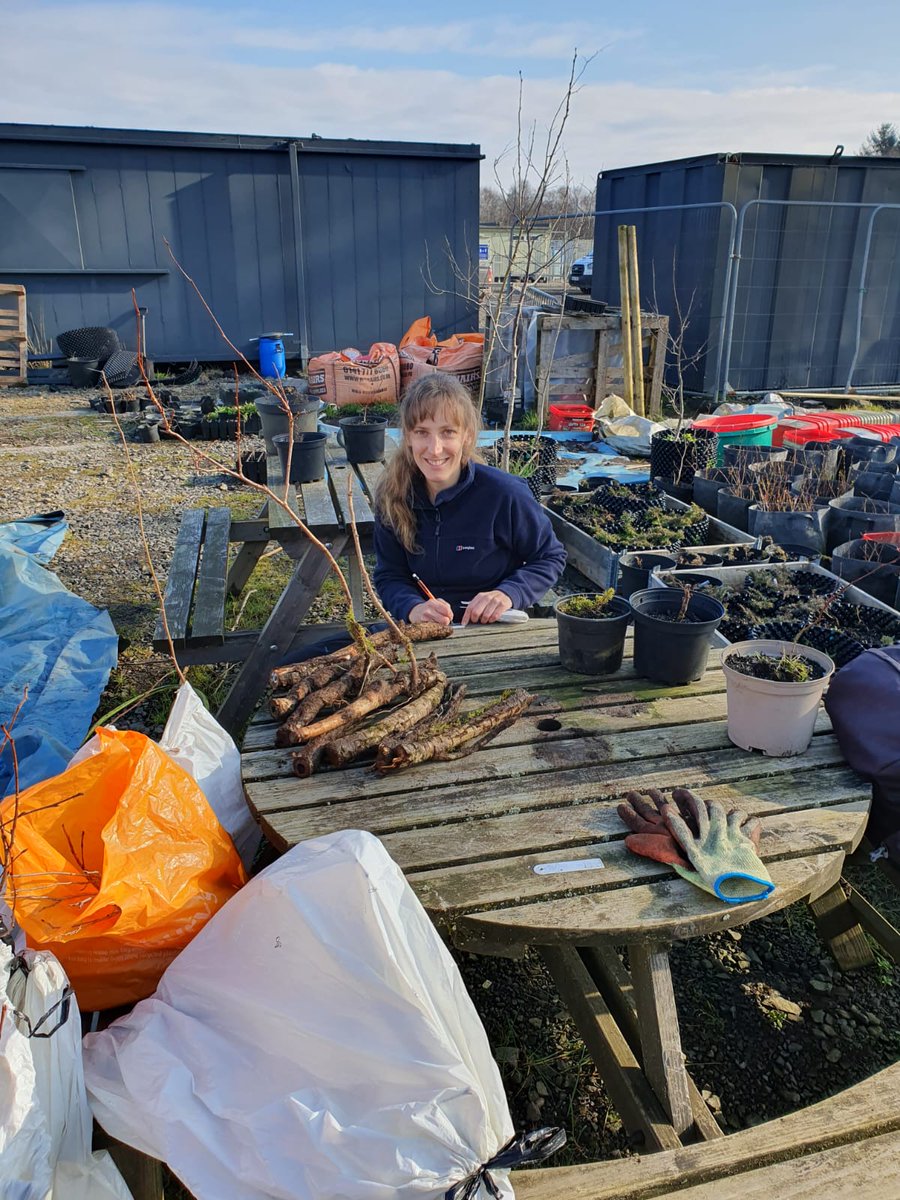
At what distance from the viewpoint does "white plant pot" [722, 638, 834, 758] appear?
1.76 m

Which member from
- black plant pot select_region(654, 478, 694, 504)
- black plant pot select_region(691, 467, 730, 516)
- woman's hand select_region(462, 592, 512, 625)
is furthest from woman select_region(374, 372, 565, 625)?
black plant pot select_region(654, 478, 694, 504)

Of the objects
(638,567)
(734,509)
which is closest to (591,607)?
(638,567)

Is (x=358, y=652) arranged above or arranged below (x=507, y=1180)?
above

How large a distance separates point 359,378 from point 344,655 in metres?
7.60

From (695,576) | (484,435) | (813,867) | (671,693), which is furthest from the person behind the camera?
(484,435)

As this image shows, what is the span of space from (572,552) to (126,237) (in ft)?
30.2

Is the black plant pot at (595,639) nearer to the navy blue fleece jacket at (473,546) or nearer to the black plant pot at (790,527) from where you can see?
the navy blue fleece jacket at (473,546)

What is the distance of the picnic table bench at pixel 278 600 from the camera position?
3.25m

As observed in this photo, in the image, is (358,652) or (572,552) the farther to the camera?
(572,552)

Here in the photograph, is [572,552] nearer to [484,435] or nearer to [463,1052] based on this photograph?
[484,435]

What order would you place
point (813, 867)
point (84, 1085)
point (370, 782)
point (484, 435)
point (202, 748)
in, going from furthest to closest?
1. point (484, 435)
2. point (202, 748)
3. point (370, 782)
4. point (813, 867)
5. point (84, 1085)

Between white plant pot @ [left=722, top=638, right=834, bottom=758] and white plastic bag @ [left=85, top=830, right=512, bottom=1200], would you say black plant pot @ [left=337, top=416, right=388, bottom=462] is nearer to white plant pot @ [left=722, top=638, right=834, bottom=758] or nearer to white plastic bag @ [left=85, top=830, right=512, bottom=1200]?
white plant pot @ [left=722, top=638, right=834, bottom=758]

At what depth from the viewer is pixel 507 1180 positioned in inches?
46.5

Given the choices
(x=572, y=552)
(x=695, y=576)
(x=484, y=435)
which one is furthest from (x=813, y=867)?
(x=484, y=435)
